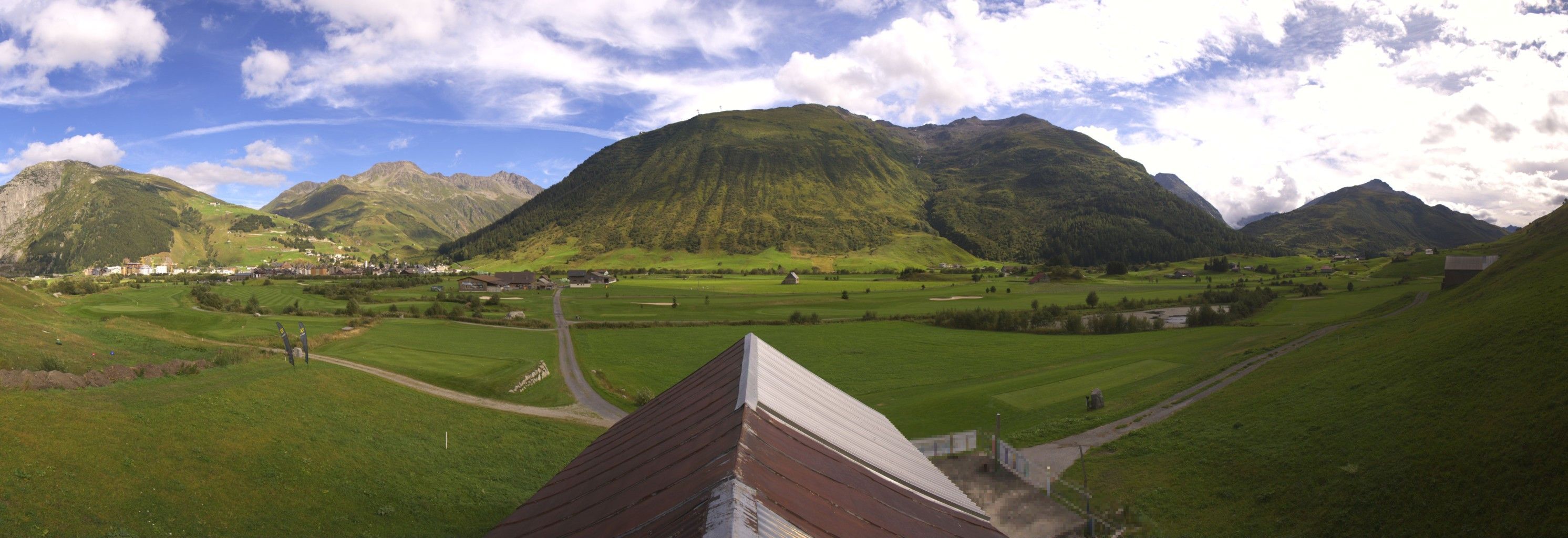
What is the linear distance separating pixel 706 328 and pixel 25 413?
199 feet

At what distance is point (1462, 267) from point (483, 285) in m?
153

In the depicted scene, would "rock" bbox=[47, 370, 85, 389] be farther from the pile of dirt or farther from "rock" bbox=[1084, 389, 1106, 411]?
"rock" bbox=[1084, 389, 1106, 411]

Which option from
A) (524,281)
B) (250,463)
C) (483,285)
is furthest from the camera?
(524,281)

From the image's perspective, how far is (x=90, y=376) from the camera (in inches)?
898

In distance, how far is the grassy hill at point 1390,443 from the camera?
13.7 metres

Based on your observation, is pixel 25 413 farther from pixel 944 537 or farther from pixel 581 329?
pixel 581 329

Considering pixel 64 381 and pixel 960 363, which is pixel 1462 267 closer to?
pixel 960 363

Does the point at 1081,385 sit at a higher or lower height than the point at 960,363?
higher

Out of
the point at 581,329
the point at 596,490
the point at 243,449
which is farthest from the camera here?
the point at 581,329

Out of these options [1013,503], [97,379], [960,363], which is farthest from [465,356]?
[1013,503]

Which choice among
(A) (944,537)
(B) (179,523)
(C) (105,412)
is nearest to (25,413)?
(C) (105,412)

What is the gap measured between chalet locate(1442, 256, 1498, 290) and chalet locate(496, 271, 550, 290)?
14543 cm

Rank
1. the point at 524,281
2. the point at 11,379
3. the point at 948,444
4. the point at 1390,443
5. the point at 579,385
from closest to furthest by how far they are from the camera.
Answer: the point at 1390,443, the point at 11,379, the point at 948,444, the point at 579,385, the point at 524,281

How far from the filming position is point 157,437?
59.1 ft
